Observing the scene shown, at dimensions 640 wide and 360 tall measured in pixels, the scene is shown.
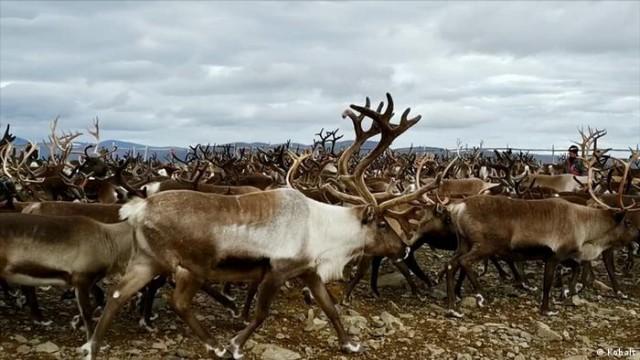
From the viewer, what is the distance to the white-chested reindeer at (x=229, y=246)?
484 cm

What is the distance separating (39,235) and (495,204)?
14.4 feet

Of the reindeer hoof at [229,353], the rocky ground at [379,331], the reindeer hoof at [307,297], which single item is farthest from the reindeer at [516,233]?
the reindeer hoof at [229,353]

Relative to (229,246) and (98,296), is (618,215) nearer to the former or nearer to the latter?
(229,246)

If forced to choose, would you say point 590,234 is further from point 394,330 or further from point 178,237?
point 178,237

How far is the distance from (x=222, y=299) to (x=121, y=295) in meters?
1.44

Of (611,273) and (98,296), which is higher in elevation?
(611,273)

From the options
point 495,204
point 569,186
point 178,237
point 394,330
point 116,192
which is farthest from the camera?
point 569,186

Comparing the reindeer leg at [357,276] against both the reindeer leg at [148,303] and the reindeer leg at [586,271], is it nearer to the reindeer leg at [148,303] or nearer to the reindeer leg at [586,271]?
the reindeer leg at [148,303]

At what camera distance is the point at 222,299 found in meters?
6.13

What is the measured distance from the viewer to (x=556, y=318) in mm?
6855

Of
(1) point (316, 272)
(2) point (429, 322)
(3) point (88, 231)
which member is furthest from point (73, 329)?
(2) point (429, 322)

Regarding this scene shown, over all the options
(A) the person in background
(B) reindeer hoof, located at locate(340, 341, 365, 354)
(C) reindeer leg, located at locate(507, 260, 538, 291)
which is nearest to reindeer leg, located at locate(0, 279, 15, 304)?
(B) reindeer hoof, located at locate(340, 341, 365, 354)

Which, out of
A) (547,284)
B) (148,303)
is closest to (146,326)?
(148,303)

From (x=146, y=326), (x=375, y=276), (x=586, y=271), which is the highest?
(x=586, y=271)
